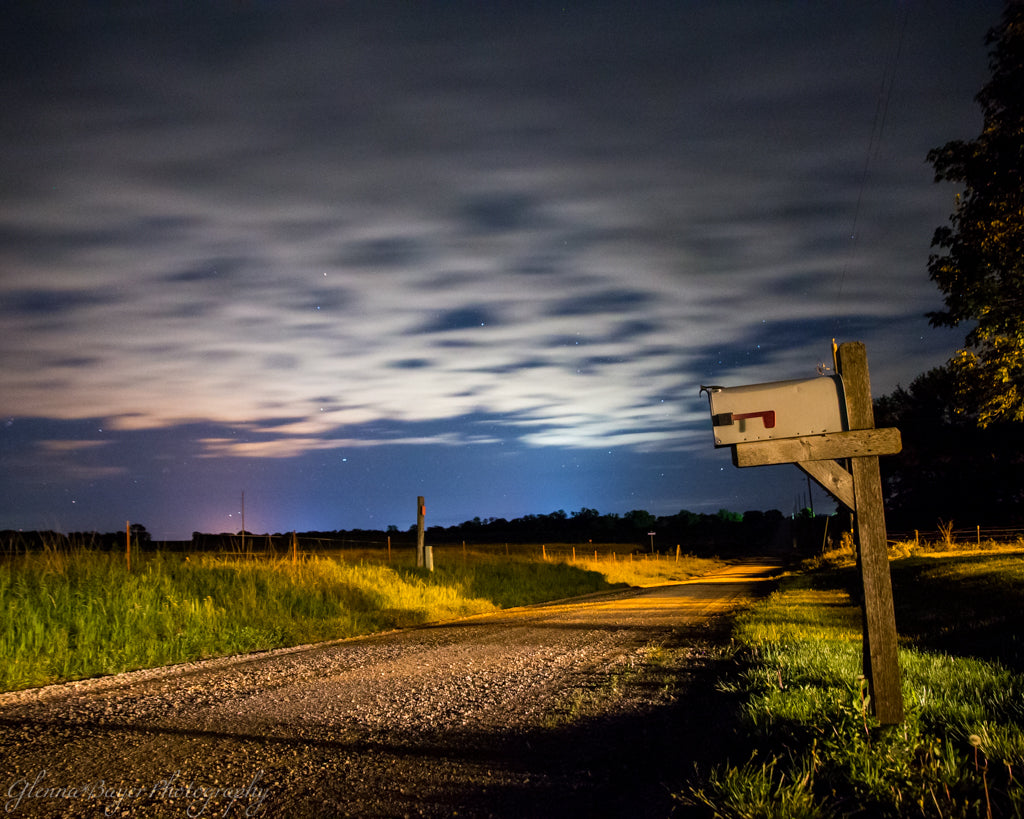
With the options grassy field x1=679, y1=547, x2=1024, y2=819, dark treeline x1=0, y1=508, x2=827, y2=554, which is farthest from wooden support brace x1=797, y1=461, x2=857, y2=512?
dark treeline x1=0, y1=508, x2=827, y2=554

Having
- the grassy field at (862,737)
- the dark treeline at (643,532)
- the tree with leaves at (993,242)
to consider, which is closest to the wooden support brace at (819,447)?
the grassy field at (862,737)

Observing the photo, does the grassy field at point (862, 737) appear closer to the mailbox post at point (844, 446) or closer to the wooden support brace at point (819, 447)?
the mailbox post at point (844, 446)

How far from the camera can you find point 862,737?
4574 millimetres

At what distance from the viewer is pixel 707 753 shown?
16.2ft

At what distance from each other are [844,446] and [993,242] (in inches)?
501

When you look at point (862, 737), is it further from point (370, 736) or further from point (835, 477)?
point (370, 736)

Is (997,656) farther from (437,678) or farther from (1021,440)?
(1021,440)

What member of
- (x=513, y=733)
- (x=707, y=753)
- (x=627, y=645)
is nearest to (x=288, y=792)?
(x=513, y=733)

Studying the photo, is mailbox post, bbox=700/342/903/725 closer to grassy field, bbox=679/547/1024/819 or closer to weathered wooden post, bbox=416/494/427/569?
grassy field, bbox=679/547/1024/819

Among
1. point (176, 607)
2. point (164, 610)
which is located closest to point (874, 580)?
point (164, 610)

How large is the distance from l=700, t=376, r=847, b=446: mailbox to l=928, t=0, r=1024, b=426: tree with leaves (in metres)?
12.4

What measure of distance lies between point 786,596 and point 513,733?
13843 mm

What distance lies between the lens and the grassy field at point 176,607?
360 inches

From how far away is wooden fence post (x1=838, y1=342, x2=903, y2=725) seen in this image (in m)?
4.93
